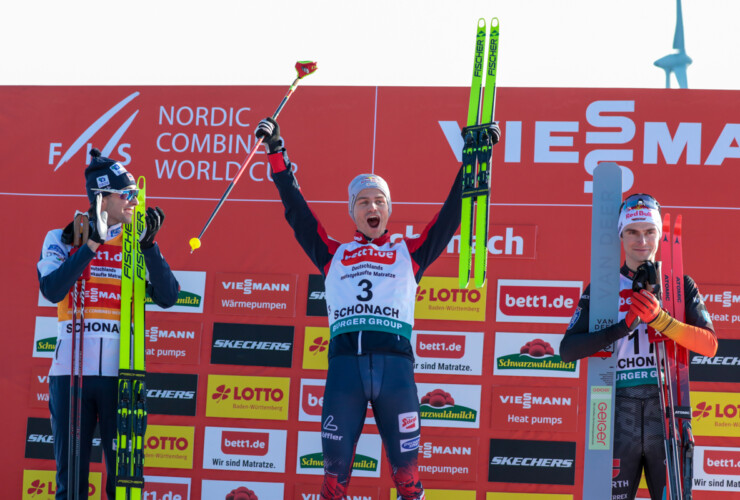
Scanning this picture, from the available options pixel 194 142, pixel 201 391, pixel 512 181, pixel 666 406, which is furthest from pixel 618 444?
pixel 194 142

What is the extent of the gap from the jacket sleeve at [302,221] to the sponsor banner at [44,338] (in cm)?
231

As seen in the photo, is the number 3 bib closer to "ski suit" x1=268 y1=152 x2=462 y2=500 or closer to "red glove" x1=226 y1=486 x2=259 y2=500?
"ski suit" x1=268 y1=152 x2=462 y2=500

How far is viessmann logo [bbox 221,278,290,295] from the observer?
181 inches

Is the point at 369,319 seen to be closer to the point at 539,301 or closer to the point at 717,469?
the point at 539,301

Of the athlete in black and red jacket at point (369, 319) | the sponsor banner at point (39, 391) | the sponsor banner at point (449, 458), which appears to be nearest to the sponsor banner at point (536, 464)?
the sponsor banner at point (449, 458)

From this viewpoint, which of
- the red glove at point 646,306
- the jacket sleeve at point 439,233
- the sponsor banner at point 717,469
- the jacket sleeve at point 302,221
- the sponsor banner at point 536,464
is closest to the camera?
the red glove at point 646,306

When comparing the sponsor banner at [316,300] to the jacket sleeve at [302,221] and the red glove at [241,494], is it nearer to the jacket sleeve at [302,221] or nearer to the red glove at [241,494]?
the red glove at [241,494]

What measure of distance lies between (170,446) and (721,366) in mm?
3277

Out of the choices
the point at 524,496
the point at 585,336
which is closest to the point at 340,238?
the point at 524,496

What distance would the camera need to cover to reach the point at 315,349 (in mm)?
4551

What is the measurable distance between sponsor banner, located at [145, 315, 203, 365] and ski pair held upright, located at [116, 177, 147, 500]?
1.44 meters

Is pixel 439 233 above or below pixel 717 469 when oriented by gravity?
above

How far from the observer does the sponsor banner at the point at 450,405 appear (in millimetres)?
4422

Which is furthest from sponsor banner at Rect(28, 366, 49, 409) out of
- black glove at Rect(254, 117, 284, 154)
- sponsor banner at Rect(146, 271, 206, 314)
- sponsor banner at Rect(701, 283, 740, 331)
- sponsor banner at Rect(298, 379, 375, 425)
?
sponsor banner at Rect(701, 283, 740, 331)
